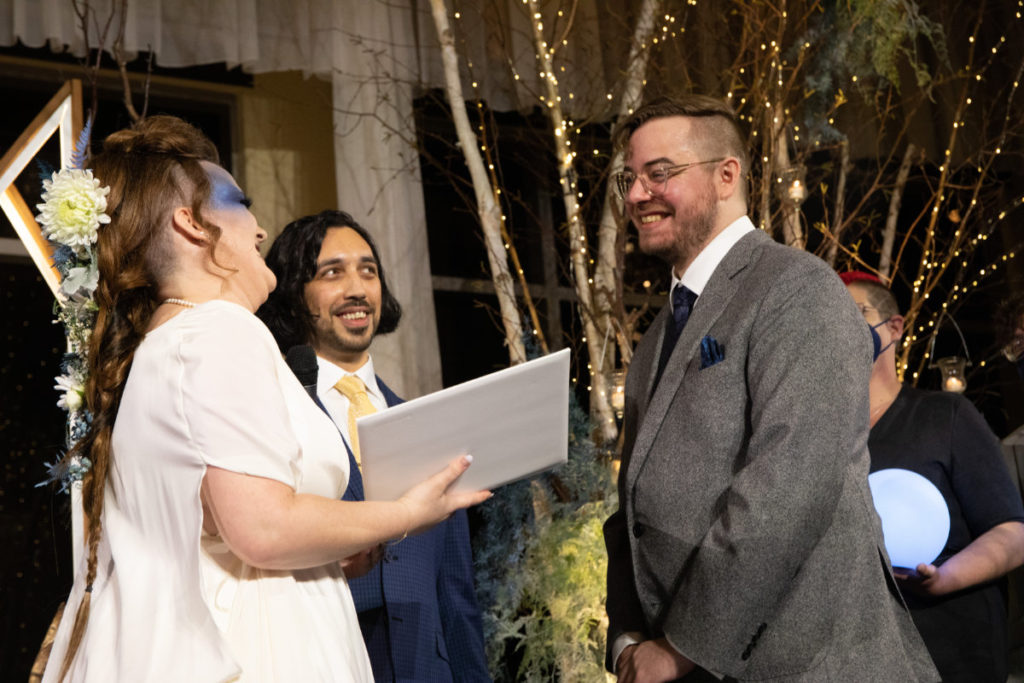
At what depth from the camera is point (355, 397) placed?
9.48 ft

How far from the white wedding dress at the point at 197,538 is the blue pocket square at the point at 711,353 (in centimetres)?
67

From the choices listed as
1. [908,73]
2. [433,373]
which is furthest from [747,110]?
[433,373]

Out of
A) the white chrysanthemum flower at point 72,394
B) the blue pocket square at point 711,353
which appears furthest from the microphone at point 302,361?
the blue pocket square at point 711,353

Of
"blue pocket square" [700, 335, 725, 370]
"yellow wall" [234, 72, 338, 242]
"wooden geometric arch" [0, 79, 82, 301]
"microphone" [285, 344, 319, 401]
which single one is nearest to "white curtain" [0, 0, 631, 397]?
"yellow wall" [234, 72, 338, 242]

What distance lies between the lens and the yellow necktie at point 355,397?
2.85 m

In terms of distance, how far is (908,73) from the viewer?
210 inches

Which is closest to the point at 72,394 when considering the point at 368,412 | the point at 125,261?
the point at 125,261

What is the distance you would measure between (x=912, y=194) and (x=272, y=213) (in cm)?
333

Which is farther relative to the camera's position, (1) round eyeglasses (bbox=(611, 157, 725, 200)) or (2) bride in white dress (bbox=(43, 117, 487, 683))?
(1) round eyeglasses (bbox=(611, 157, 725, 200))

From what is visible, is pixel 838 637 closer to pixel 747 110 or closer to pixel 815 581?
pixel 815 581

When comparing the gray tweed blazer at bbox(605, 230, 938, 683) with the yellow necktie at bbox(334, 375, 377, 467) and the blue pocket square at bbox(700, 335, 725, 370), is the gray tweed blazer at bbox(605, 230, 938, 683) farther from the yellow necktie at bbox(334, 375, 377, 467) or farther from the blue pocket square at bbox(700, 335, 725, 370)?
the yellow necktie at bbox(334, 375, 377, 467)

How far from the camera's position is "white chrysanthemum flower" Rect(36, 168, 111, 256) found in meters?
1.70

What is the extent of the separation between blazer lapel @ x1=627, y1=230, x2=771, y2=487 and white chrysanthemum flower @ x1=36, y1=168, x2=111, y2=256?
95cm

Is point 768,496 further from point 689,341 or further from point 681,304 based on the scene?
point 681,304
